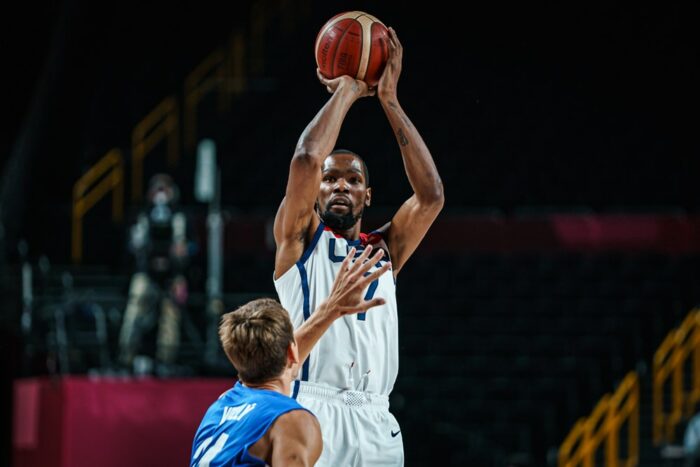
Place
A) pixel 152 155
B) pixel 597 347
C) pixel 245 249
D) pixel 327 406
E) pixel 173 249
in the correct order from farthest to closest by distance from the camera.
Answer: pixel 152 155 < pixel 245 249 < pixel 597 347 < pixel 173 249 < pixel 327 406

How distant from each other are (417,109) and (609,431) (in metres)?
7.23

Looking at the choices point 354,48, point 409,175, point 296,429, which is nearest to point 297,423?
point 296,429

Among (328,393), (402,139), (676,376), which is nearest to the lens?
(328,393)

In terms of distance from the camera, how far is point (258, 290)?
16125 millimetres

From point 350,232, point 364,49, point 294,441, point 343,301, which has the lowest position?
point 294,441

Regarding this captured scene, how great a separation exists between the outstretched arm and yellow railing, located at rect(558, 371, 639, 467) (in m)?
8.60

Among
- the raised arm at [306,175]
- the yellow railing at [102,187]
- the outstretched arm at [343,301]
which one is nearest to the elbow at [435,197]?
the raised arm at [306,175]

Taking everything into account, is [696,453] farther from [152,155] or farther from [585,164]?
[152,155]

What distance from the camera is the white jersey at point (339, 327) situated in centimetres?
514

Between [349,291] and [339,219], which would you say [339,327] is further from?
[349,291]

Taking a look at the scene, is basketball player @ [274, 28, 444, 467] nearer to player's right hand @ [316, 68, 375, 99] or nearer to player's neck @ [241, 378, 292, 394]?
player's right hand @ [316, 68, 375, 99]

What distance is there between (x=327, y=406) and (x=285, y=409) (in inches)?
47.8

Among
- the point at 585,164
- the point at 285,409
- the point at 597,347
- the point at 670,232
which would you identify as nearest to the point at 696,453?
the point at 597,347

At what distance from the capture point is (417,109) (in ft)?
61.7
